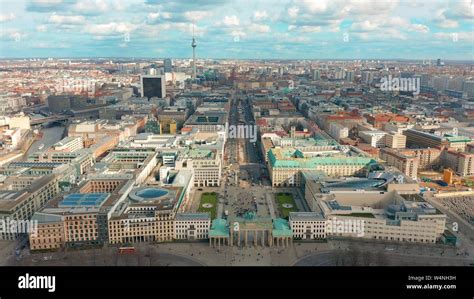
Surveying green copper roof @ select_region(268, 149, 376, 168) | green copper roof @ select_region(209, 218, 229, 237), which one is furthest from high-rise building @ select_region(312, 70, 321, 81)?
green copper roof @ select_region(209, 218, 229, 237)

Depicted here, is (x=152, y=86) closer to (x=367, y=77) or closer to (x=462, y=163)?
(x=367, y=77)

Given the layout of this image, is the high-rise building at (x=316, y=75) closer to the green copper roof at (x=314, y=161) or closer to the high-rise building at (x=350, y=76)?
the high-rise building at (x=350, y=76)

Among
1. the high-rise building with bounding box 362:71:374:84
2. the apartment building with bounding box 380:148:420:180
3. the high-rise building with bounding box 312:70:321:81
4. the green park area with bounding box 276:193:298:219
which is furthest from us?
the high-rise building with bounding box 312:70:321:81

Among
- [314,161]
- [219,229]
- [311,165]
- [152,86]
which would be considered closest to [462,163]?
[314,161]

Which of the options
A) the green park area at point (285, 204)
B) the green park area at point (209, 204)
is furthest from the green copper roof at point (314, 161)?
the green park area at point (209, 204)

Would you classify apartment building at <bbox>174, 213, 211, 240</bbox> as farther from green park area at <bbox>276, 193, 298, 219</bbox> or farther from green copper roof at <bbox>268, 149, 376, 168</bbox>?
green copper roof at <bbox>268, 149, 376, 168</bbox>

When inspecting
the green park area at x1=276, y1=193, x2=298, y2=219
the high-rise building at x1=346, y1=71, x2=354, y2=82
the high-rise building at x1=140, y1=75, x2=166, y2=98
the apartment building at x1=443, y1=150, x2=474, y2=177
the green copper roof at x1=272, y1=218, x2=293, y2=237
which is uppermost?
the high-rise building at x1=346, y1=71, x2=354, y2=82
